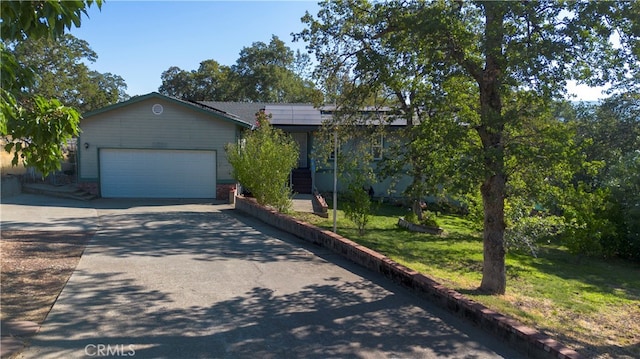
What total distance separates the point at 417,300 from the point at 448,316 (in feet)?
2.05

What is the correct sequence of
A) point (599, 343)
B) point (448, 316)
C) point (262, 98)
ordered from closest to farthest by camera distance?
1. point (599, 343)
2. point (448, 316)
3. point (262, 98)

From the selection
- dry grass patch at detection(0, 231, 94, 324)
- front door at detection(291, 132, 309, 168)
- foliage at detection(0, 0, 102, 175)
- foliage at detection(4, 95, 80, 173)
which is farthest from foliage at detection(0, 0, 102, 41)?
front door at detection(291, 132, 309, 168)

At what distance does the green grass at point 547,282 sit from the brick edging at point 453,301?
1.74 feet

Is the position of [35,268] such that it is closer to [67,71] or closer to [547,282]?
[547,282]

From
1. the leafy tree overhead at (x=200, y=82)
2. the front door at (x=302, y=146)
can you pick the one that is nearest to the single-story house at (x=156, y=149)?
the front door at (x=302, y=146)

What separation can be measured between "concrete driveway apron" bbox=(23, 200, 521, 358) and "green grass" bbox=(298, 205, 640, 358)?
4.08 feet

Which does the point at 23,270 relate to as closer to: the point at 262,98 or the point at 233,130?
the point at 233,130

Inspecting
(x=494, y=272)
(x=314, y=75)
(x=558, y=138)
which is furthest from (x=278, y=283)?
(x=314, y=75)

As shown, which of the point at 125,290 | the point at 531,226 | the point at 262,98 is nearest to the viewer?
the point at 125,290

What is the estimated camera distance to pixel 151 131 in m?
17.7

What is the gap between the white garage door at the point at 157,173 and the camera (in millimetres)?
17656

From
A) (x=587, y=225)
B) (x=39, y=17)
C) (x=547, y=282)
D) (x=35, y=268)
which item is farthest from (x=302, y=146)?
(x=39, y=17)

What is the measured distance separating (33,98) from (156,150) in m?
14.5

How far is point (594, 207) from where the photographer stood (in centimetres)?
1202
